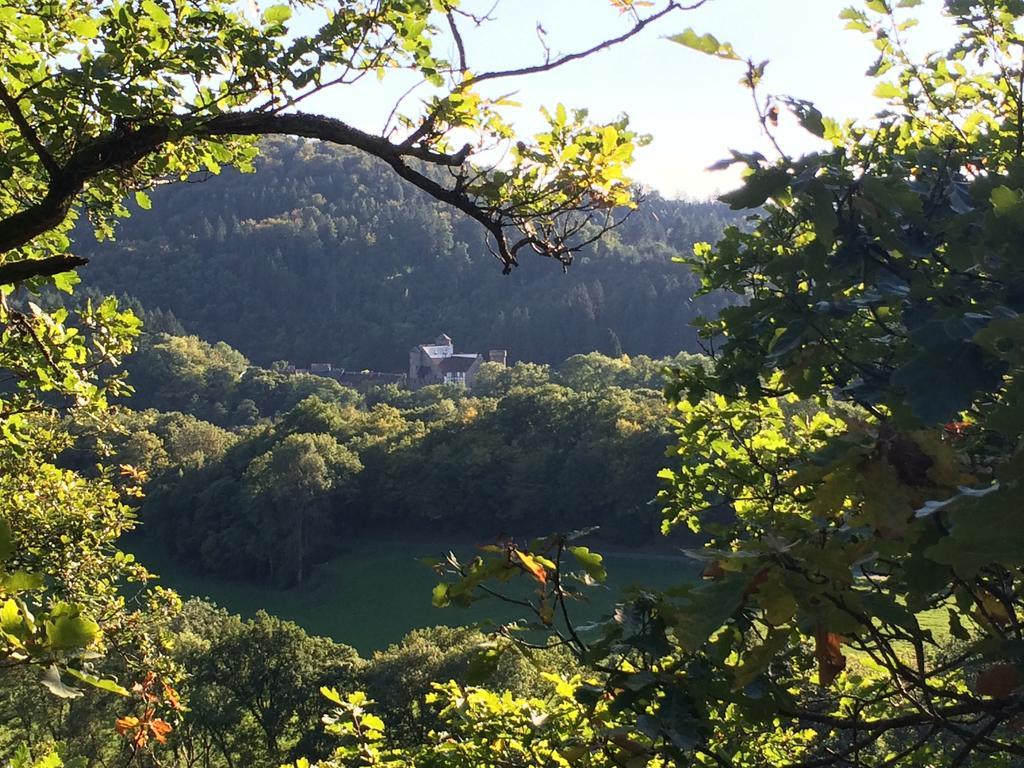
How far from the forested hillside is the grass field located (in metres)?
49.7

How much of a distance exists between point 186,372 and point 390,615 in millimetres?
51627

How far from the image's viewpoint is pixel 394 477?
149 feet

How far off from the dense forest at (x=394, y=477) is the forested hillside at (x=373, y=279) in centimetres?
4144

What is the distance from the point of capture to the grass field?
31719 mm

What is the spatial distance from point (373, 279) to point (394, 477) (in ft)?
232

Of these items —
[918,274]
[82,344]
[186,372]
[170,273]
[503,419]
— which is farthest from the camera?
[170,273]

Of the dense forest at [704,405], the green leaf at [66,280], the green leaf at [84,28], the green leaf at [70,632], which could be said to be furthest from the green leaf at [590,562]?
the green leaf at [66,280]

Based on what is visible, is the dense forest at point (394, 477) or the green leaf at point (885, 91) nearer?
the green leaf at point (885, 91)

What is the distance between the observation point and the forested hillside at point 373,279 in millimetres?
95062

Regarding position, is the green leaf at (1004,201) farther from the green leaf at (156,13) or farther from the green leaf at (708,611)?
the green leaf at (156,13)

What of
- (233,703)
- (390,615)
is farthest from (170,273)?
(233,703)

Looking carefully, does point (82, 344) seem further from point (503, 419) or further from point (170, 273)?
point (170, 273)

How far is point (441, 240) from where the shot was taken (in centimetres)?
11425

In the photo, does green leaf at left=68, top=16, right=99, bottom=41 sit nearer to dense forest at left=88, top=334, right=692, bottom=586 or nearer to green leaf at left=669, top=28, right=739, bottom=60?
green leaf at left=669, top=28, right=739, bottom=60
